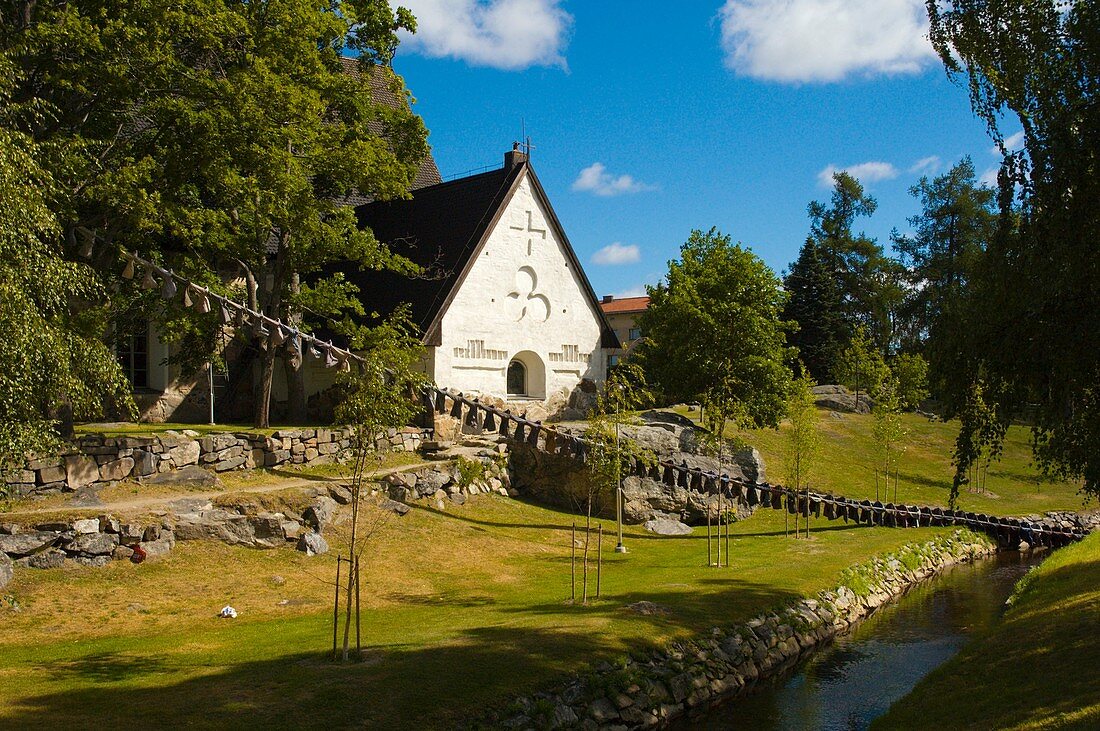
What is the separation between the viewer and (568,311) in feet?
112

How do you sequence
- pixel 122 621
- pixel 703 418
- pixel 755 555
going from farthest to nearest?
pixel 703 418, pixel 755 555, pixel 122 621

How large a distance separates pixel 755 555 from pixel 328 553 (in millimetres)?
11461

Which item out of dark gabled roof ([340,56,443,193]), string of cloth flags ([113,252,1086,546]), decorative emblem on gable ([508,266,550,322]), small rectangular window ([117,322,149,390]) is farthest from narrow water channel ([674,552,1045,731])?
dark gabled roof ([340,56,443,193])

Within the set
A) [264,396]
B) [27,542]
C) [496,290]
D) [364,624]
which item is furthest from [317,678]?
[496,290]

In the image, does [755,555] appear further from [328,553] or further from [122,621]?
[122,621]

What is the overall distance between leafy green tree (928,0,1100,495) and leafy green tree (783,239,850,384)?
4655cm

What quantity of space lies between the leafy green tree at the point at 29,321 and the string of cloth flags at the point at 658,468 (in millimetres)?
3273

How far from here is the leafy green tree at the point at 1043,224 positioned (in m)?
10.6

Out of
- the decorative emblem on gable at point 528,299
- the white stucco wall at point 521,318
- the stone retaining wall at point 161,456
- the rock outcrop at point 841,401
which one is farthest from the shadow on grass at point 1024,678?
the rock outcrop at point 841,401

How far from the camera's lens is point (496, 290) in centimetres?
3162

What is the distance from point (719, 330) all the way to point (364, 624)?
22.9 metres

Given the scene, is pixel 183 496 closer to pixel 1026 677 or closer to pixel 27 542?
pixel 27 542

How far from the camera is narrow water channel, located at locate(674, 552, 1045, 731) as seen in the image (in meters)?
14.1

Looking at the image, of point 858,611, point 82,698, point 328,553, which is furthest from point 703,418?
point 82,698
